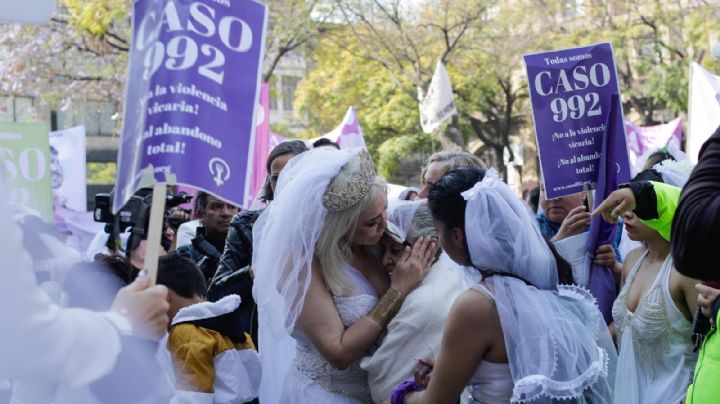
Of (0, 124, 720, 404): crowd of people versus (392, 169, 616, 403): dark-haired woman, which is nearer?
(0, 124, 720, 404): crowd of people

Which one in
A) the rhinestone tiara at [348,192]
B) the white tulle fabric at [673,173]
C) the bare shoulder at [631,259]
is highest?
the white tulle fabric at [673,173]

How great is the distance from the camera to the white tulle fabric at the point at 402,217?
3.78 m

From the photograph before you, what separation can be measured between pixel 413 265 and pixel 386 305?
0.19 metres

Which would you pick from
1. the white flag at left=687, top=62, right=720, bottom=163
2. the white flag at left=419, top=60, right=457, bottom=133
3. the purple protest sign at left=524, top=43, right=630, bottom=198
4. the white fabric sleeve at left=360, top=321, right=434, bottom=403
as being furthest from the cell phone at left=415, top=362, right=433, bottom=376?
the white flag at left=419, top=60, right=457, bottom=133

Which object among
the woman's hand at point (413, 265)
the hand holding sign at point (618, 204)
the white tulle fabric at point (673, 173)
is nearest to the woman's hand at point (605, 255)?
the white tulle fabric at point (673, 173)

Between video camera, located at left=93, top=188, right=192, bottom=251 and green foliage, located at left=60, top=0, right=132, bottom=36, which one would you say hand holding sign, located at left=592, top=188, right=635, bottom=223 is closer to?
video camera, located at left=93, top=188, right=192, bottom=251

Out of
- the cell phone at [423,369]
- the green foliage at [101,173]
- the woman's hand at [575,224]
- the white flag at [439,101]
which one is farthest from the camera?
the green foliage at [101,173]

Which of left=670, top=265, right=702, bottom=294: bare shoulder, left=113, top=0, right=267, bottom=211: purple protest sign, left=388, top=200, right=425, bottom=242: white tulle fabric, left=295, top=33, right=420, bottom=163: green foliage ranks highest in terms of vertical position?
left=113, top=0, right=267, bottom=211: purple protest sign

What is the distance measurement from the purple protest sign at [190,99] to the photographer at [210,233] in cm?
249

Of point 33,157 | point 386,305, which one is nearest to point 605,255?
point 386,305

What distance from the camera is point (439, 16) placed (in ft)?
79.4

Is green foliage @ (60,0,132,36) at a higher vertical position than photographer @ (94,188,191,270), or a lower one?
higher

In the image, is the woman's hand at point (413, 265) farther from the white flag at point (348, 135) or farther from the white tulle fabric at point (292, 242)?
the white flag at point (348, 135)

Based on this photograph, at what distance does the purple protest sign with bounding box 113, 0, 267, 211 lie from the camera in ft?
9.65
